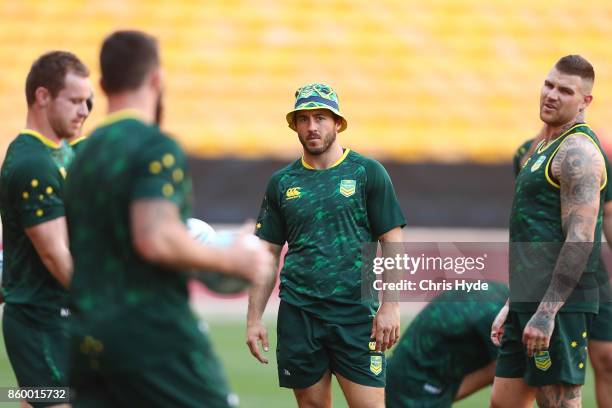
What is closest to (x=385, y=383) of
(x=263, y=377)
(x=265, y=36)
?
(x=263, y=377)

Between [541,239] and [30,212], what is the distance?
9.04 feet

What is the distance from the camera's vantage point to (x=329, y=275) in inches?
231

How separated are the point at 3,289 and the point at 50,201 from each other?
62cm

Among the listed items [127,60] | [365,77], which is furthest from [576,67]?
[365,77]

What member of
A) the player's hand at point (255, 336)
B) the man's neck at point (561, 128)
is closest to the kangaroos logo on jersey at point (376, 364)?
the player's hand at point (255, 336)

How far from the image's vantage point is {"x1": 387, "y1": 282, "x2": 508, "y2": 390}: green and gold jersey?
606 centimetres

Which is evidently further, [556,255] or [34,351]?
[556,255]

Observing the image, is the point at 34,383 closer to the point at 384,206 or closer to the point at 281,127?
the point at 384,206

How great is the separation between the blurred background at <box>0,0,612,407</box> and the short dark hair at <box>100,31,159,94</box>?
32.9 feet

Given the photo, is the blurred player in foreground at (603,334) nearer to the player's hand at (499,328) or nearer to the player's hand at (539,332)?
the player's hand at (499,328)

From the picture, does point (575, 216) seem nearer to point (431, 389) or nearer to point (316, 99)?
point (431, 389)

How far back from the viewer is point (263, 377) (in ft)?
30.8

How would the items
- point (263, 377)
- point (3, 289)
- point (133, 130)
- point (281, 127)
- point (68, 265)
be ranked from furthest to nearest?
point (281, 127), point (263, 377), point (3, 289), point (68, 265), point (133, 130)

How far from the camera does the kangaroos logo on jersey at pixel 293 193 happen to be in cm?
601
